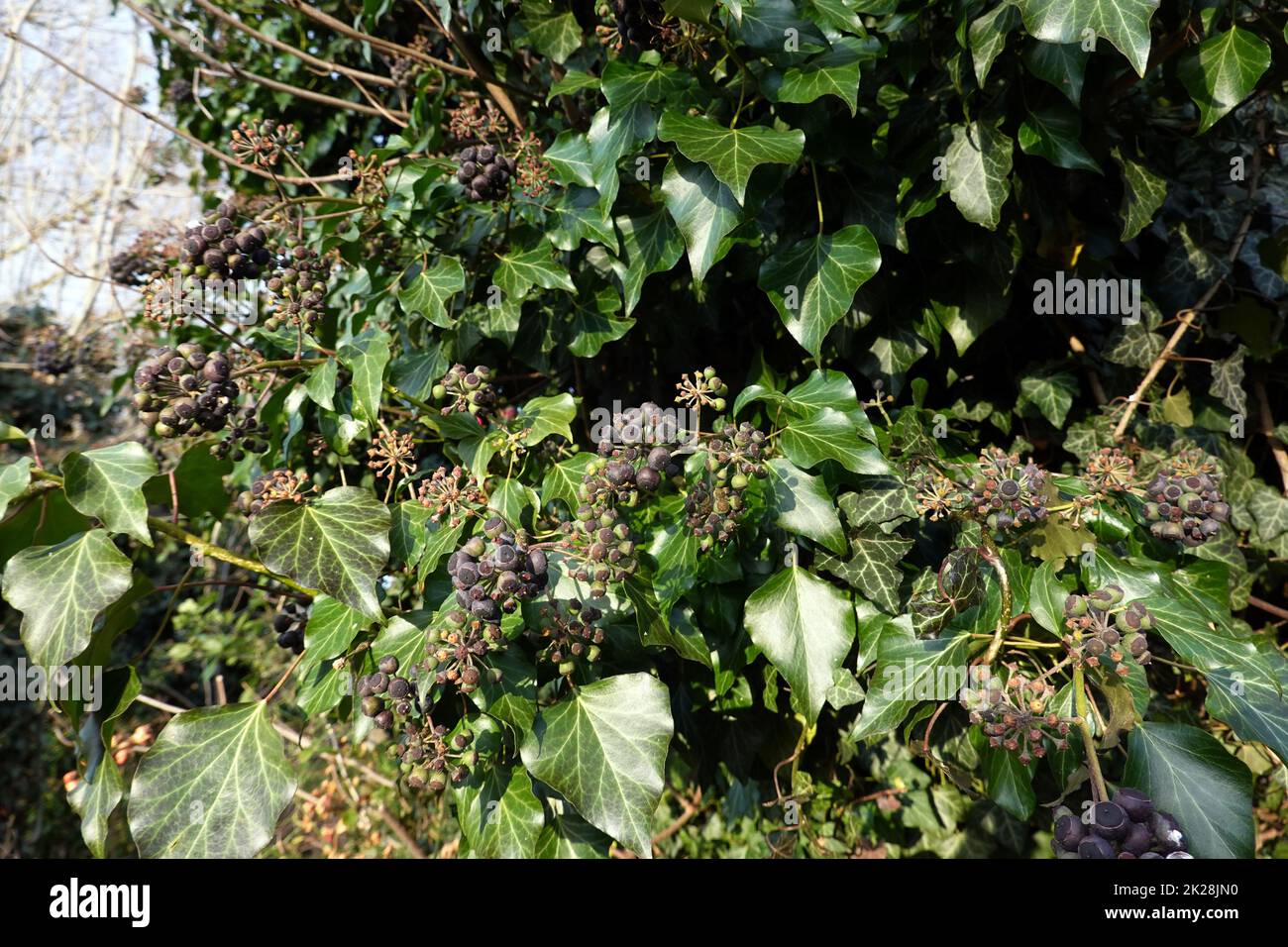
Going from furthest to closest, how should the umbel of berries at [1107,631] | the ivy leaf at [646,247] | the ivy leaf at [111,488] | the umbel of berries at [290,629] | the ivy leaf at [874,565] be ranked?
the umbel of berries at [290,629]
the ivy leaf at [646,247]
the ivy leaf at [874,565]
the ivy leaf at [111,488]
the umbel of berries at [1107,631]

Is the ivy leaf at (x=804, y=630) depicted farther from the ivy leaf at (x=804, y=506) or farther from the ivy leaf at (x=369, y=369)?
the ivy leaf at (x=369, y=369)

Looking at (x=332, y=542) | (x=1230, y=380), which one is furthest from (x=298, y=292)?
(x=1230, y=380)

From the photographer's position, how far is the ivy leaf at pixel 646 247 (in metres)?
1.53

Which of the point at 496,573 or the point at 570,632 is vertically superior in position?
the point at 496,573

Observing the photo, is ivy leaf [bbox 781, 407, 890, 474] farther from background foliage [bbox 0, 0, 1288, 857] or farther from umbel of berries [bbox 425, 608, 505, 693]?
umbel of berries [bbox 425, 608, 505, 693]

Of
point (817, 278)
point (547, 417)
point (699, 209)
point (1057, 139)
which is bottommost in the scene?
point (547, 417)

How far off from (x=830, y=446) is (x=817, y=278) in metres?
0.34

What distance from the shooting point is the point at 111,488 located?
1280mm

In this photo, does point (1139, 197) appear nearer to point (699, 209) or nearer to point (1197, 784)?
point (699, 209)

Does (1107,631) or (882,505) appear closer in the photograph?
(1107,631)

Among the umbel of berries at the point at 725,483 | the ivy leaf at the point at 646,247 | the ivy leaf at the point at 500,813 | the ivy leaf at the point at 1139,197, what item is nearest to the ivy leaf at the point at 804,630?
the umbel of berries at the point at 725,483

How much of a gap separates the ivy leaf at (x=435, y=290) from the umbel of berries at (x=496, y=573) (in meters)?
0.59

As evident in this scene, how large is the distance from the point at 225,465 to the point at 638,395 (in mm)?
1028

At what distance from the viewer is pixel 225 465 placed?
1.78m
